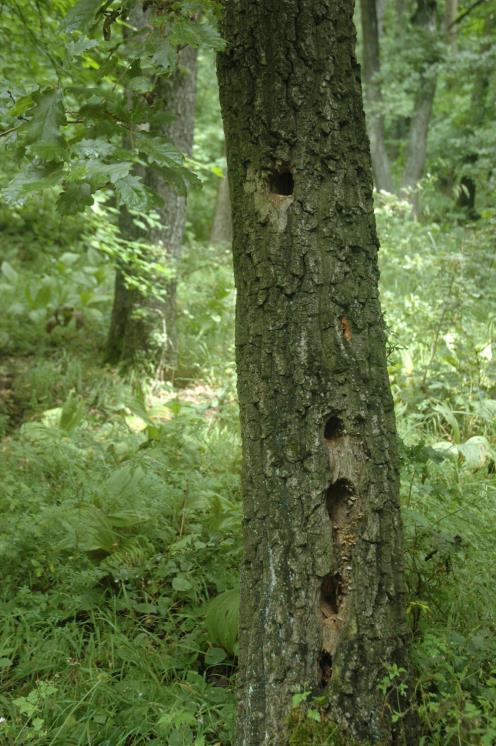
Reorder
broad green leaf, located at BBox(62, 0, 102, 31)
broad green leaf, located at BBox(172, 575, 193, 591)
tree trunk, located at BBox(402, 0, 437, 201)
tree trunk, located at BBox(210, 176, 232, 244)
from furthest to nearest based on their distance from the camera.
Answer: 1. tree trunk, located at BBox(402, 0, 437, 201)
2. tree trunk, located at BBox(210, 176, 232, 244)
3. broad green leaf, located at BBox(172, 575, 193, 591)
4. broad green leaf, located at BBox(62, 0, 102, 31)

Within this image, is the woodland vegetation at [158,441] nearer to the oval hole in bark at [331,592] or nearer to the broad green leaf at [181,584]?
the broad green leaf at [181,584]

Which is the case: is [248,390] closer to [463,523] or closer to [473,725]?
[473,725]

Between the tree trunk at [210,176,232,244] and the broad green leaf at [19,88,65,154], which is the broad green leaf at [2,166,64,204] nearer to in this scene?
the broad green leaf at [19,88,65,154]

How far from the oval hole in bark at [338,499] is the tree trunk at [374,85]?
434 inches

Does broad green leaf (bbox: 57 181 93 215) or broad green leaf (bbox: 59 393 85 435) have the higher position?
broad green leaf (bbox: 57 181 93 215)

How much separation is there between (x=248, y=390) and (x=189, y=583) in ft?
4.56

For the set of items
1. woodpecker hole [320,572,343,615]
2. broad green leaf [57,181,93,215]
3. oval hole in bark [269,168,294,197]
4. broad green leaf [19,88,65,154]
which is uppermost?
broad green leaf [19,88,65,154]

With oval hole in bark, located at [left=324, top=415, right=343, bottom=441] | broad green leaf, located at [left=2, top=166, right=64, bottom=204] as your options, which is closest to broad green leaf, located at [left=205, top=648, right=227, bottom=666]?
oval hole in bark, located at [left=324, top=415, right=343, bottom=441]

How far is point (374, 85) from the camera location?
498 inches

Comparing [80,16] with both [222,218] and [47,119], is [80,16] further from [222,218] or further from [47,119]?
[222,218]

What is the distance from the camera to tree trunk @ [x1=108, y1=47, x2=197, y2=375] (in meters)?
6.46

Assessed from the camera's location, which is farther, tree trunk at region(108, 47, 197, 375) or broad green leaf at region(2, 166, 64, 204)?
tree trunk at region(108, 47, 197, 375)

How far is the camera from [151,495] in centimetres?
405

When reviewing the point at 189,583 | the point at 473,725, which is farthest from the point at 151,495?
the point at 473,725
